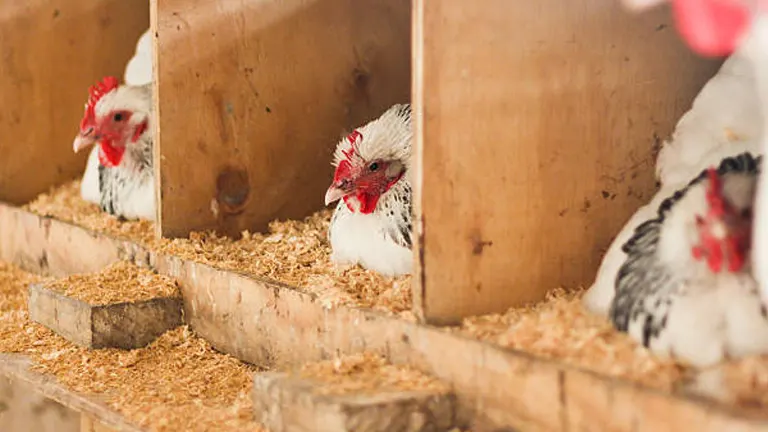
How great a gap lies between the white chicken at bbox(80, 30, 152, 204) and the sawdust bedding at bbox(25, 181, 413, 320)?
0.24ft

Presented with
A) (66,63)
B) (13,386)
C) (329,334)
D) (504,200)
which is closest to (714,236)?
(504,200)

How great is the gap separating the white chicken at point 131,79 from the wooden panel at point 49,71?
0.17 m

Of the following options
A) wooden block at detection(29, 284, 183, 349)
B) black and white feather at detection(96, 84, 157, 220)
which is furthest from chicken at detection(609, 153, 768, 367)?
black and white feather at detection(96, 84, 157, 220)

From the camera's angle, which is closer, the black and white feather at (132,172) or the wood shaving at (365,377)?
the wood shaving at (365,377)

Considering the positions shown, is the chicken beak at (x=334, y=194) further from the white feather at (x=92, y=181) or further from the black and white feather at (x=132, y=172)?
the white feather at (x=92, y=181)

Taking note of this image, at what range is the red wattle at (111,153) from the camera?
10.0 ft

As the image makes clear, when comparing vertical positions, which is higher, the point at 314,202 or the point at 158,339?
the point at 314,202

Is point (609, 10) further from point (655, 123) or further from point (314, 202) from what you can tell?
point (314, 202)

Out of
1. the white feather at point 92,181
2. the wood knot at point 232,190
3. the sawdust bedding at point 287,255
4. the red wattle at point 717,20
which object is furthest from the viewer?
the white feather at point 92,181

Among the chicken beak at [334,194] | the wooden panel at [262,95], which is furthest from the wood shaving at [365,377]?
the wooden panel at [262,95]

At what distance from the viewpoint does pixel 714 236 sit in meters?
1.53

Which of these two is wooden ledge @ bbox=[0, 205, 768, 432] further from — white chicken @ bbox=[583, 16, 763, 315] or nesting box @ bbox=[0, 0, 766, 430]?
white chicken @ bbox=[583, 16, 763, 315]

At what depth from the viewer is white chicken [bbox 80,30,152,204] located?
3209 millimetres

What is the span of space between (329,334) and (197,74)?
0.85 meters
